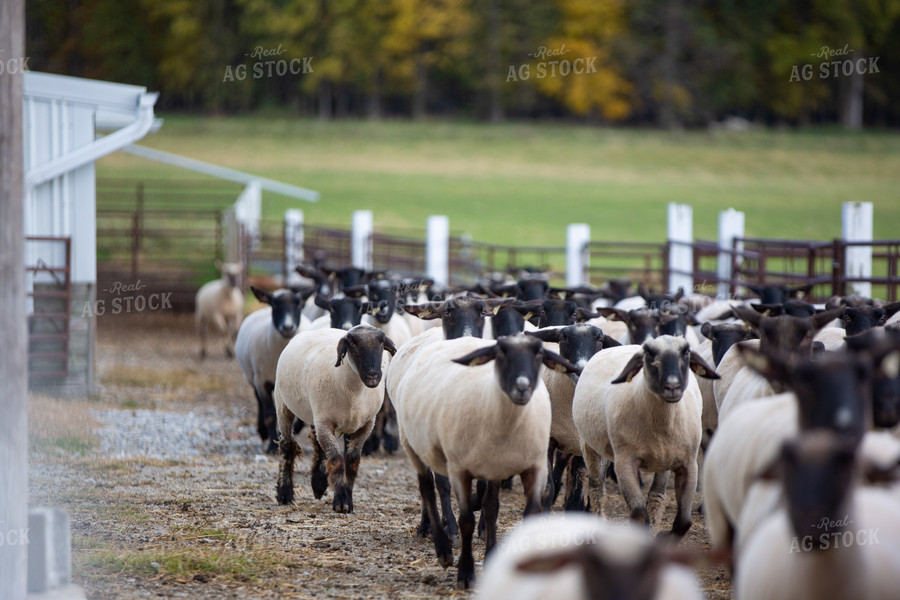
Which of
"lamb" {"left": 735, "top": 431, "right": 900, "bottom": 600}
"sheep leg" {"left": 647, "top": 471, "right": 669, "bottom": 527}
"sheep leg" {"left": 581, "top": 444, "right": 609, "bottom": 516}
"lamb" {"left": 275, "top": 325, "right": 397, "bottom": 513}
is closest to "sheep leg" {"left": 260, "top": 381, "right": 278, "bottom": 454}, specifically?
"lamb" {"left": 275, "top": 325, "right": 397, "bottom": 513}

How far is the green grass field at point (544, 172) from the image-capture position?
41.7m

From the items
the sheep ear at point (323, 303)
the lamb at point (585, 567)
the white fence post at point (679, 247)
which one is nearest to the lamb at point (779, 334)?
the lamb at point (585, 567)

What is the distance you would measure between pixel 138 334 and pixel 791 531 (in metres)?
17.8

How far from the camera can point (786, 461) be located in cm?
350

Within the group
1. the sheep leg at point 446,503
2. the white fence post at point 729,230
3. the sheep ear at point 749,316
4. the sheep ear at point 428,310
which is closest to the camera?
the sheep ear at point 749,316

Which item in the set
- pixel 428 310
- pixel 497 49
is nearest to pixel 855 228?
pixel 428 310

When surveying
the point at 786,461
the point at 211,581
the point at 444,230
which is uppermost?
the point at 444,230

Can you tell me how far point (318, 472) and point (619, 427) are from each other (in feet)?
9.19

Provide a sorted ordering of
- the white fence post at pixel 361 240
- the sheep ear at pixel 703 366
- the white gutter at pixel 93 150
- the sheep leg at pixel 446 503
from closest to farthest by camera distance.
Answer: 1. the sheep ear at pixel 703 366
2. the sheep leg at pixel 446 503
3. the white gutter at pixel 93 150
4. the white fence post at pixel 361 240

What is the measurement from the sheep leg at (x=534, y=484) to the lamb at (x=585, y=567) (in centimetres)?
201

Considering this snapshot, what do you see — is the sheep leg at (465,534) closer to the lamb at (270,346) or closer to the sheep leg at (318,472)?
the sheep leg at (318,472)

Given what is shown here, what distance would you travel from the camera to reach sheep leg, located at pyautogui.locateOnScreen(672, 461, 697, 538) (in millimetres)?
6445

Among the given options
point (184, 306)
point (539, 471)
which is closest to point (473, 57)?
point (184, 306)

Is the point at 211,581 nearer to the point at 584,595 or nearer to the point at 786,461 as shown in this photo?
the point at 584,595
